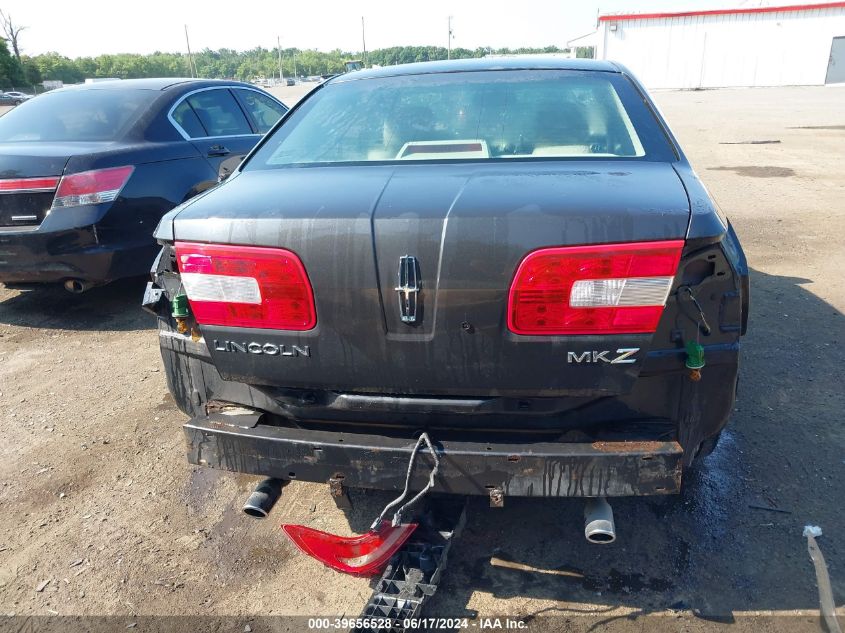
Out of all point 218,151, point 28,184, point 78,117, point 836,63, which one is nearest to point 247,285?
point 28,184

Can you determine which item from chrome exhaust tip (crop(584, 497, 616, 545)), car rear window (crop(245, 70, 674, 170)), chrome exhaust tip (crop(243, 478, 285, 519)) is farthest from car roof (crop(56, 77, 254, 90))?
chrome exhaust tip (crop(584, 497, 616, 545))

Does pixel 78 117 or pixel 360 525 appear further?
pixel 78 117

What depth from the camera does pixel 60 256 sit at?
4559 mm

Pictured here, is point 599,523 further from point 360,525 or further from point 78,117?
point 78,117

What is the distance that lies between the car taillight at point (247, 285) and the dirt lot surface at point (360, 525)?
1039 millimetres

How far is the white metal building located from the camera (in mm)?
40094

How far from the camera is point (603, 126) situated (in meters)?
2.64

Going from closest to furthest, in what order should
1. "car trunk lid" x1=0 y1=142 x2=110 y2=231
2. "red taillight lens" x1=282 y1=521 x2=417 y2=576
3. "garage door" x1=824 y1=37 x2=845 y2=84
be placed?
"red taillight lens" x1=282 y1=521 x2=417 y2=576
"car trunk lid" x1=0 y1=142 x2=110 y2=231
"garage door" x1=824 y1=37 x2=845 y2=84

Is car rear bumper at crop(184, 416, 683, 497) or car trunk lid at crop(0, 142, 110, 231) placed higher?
car trunk lid at crop(0, 142, 110, 231)

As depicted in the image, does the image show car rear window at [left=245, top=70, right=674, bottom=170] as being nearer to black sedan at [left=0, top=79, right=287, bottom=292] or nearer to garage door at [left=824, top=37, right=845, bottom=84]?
black sedan at [left=0, top=79, right=287, bottom=292]

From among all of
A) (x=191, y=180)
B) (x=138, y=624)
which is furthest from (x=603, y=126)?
(x=191, y=180)

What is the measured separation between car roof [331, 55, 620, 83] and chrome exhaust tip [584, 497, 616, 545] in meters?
1.97

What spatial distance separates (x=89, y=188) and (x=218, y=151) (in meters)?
1.23

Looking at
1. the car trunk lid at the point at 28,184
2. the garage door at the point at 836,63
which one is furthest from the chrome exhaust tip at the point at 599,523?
the garage door at the point at 836,63
